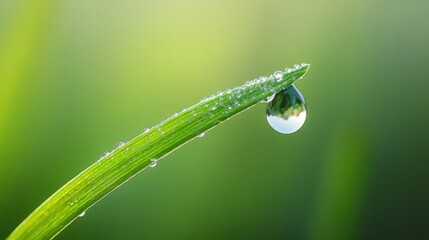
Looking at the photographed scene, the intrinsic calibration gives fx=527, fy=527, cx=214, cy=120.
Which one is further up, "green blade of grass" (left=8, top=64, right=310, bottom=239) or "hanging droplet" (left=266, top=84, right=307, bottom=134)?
"hanging droplet" (left=266, top=84, right=307, bottom=134)

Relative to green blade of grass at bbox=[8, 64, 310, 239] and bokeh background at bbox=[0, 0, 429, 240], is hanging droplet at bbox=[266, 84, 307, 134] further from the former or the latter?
bokeh background at bbox=[0, 0, 429, 240]

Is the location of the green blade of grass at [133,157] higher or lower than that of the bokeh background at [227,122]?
lower

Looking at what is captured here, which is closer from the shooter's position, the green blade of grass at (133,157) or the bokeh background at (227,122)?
the green blade of grass at (133,157)

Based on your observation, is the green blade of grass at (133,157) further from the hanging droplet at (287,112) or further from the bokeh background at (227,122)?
the bokeh background at (227,122)

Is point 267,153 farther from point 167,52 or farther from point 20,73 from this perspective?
point 20,73

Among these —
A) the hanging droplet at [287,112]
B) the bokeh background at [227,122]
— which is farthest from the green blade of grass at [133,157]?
the bokeh background at [227,122]

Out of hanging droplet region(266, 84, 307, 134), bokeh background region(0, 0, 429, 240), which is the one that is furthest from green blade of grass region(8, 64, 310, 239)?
bokeh background region(0, 0, 429, 240)
